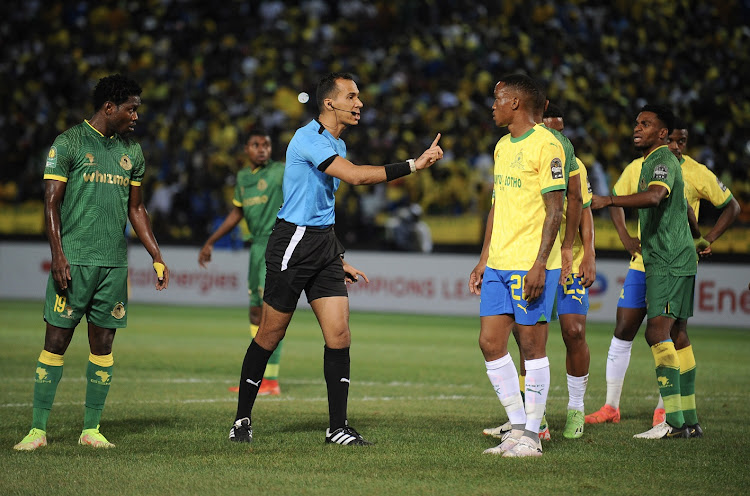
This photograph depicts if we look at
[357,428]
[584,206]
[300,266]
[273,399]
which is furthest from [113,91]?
[273,399]

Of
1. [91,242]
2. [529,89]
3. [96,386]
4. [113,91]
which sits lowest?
[96,386]

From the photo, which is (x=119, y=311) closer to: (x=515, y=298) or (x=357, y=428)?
(x=357, y=428)

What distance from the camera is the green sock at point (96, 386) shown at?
20.8ft

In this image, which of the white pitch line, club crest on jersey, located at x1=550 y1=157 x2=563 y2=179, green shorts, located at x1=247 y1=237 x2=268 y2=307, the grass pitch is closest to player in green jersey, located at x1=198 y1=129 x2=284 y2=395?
green shorts, located at x1=247 y1=237 x2=268 y2=307

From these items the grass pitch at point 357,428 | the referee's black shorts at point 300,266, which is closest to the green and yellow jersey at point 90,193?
the referee's black shorts at point 300,266

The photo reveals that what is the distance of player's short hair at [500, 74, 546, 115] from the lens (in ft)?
19.9

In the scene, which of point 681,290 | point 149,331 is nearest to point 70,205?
point 681,290

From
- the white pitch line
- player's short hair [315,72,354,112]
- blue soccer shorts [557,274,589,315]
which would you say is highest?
player's short hair [315,72,354,112]

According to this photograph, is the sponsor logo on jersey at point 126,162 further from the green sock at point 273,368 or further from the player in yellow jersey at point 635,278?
the player in yellow jersey at point 635,278

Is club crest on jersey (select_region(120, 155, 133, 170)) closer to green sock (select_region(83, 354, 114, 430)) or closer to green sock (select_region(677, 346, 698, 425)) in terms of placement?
green sock (select_region(83, 354, 114, 430))

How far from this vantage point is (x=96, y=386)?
6387 millimetres

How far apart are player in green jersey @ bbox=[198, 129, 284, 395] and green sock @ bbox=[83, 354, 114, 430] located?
11.1ft

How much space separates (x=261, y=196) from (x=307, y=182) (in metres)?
3.46

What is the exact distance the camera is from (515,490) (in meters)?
4.98
